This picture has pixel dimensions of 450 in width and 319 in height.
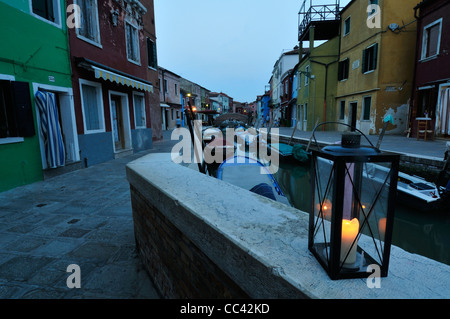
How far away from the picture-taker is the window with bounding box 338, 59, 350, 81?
664 inches

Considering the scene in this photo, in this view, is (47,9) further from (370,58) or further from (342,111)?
(342,111)

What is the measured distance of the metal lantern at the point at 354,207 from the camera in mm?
852

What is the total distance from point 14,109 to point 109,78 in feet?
9.13

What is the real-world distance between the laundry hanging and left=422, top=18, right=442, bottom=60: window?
1493 centimetres

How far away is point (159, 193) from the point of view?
193 cm

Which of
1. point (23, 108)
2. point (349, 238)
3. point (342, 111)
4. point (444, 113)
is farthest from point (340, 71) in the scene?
point (349, 238)

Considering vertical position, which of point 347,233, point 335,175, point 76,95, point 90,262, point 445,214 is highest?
point 76,95

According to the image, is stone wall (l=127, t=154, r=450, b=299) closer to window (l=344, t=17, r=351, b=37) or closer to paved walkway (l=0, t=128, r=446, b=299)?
paved walkway (l=0, t=128, r=446, b=299)

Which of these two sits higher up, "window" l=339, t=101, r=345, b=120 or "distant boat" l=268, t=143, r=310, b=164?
"window" l=339, t=101, r=345, b=120

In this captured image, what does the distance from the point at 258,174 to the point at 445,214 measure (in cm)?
476

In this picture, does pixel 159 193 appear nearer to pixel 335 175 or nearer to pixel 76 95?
pixel 335 175

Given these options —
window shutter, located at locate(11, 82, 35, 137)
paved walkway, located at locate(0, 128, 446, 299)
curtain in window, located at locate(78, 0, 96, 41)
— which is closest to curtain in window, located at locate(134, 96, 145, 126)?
curtain in window, located at locate(78, 0, 96, 41)

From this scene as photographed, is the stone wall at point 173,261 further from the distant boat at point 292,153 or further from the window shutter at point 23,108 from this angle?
the distant boat at point 292,153
